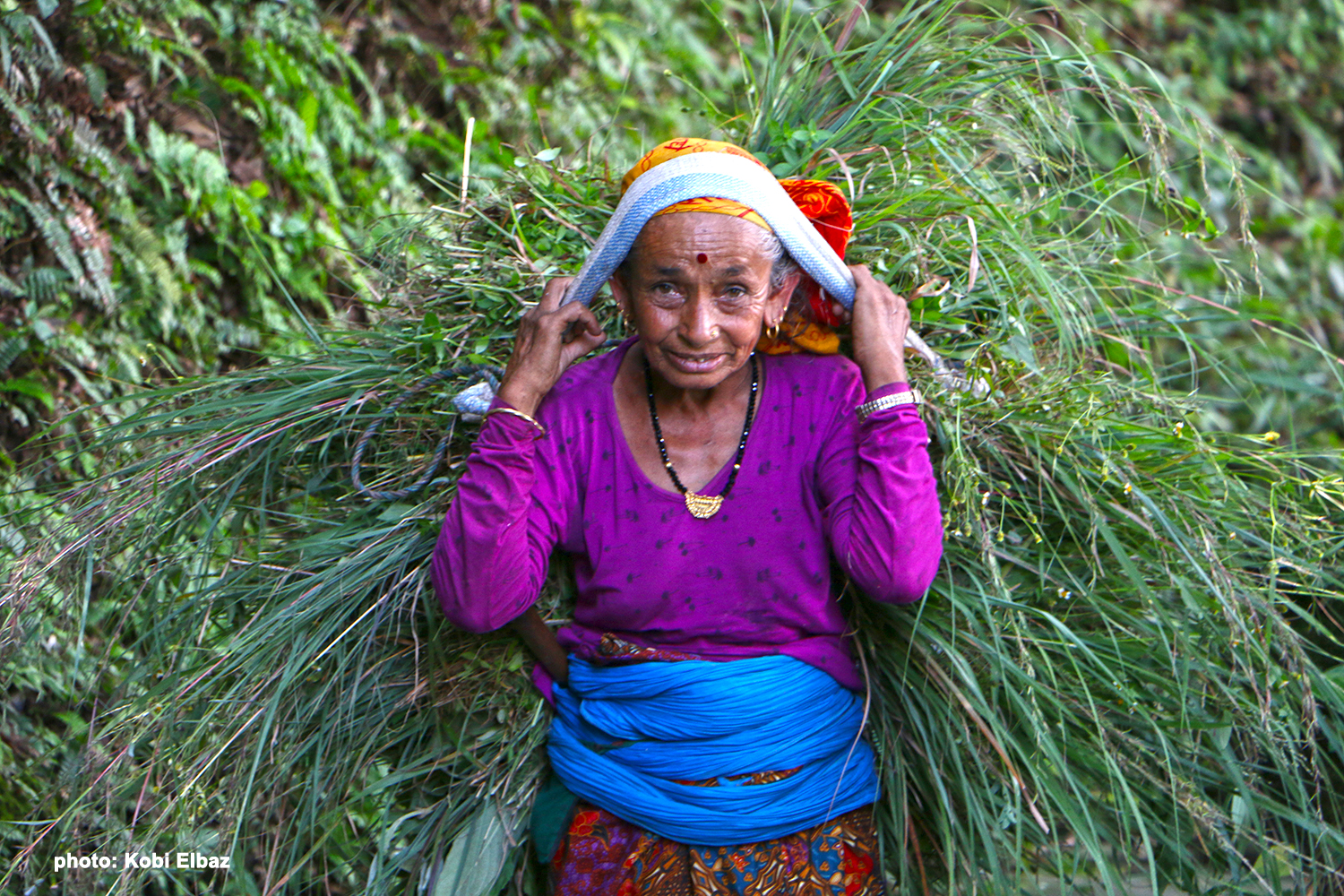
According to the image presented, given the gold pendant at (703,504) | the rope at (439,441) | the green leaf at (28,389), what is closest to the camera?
the gold pendant at (703,504)

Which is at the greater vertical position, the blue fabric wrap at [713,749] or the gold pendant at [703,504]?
the gold pendant at [703,504]

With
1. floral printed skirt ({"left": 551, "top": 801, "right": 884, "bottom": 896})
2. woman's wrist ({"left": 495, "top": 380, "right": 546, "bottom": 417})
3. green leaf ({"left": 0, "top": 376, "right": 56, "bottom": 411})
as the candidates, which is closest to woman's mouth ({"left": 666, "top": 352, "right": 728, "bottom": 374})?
woman's wrist ({"left": 495, "top": 380, "right": 546, "bottom": 417})

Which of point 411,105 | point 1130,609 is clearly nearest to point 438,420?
point 1130,609

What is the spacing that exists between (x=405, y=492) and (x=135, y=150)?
170cm

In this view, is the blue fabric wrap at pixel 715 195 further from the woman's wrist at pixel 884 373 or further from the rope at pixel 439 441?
the rope at pixel 439 441

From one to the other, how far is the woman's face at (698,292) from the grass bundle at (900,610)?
39cm

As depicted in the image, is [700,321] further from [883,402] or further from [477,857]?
[477,857]

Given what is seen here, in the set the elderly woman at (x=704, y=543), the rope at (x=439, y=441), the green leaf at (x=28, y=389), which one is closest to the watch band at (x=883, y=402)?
the elderly woman at (x=704, y=543)

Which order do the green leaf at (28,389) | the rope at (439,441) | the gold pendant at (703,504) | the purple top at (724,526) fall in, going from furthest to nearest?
the green leaf at (28,389) → the rope at (439,441) → the gold pendant at (703,504) → the purple top at (724,526)

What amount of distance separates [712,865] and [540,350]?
881 millimetres

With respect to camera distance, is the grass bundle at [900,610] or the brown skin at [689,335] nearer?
the brown skin at [689,335]

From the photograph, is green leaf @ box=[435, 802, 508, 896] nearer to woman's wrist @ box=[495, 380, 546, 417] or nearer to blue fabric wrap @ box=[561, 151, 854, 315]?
woman's wrist @ box=[495, 380, 546, 417]

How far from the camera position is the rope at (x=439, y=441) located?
6.41ft

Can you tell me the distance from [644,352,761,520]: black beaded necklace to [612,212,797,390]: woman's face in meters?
0.10
